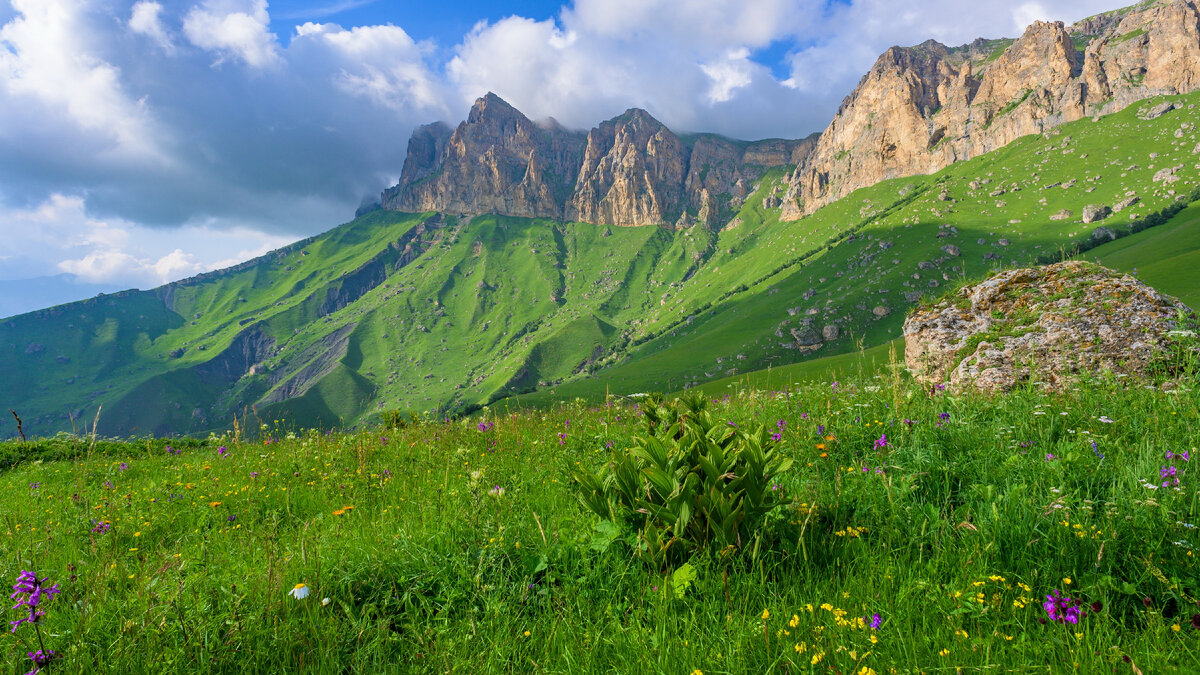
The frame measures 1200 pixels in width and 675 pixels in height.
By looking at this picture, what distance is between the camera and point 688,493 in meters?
3.42

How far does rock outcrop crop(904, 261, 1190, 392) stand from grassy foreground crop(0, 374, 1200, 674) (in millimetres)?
3264

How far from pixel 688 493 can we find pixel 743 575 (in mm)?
636

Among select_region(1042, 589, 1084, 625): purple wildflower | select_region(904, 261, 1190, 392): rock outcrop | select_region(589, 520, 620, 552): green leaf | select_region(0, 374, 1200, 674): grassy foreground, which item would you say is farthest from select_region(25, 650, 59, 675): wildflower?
select_region(904, 261, 1190, 392): rock outcrop

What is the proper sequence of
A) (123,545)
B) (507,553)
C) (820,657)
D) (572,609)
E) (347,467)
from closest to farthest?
(820,657), (572,609), (507,553), (123,545), (347,467)

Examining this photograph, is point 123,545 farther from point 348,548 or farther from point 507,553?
point 507,553

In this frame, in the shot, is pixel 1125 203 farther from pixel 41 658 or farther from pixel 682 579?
pixel 41 658

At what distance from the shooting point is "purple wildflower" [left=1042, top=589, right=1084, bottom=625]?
2.54m

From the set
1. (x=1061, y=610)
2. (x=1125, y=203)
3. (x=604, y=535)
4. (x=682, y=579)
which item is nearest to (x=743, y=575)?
(x=682, y=579)

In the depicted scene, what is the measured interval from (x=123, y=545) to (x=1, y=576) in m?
1.27

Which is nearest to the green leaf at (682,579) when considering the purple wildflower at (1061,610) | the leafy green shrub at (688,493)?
the leafy green shrub at (688,493)

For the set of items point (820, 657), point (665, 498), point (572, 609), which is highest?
point (665, 498)

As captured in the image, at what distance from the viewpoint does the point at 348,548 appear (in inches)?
160

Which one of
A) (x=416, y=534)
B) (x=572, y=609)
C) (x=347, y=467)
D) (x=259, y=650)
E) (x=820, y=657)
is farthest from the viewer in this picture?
(x=347, y=467)

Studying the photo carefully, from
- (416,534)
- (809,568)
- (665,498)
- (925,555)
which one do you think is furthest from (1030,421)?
(416,534)
